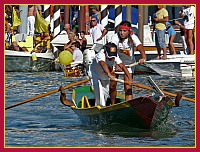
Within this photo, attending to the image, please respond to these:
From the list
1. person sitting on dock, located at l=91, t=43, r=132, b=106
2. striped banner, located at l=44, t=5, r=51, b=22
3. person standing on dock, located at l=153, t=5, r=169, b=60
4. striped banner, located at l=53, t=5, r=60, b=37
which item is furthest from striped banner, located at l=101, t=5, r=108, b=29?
person sitting on dock, located at l=91, t=43, r=132, b=106

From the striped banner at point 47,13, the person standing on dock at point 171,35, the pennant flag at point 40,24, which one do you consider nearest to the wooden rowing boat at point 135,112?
the person standing on dock at point 171,35

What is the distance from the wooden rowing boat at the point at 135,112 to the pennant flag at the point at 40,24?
28.9 ft

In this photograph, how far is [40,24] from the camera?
17953mm

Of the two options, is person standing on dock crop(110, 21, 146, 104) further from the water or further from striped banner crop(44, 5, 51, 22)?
striped banner crop(44, 5, 51, 22)

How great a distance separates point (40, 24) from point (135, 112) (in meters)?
9.78

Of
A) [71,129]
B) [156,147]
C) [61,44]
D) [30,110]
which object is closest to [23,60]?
[61,44]

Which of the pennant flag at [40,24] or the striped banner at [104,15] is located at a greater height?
the striped banner at [104,15]

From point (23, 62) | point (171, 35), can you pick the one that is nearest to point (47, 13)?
point (23, 62)

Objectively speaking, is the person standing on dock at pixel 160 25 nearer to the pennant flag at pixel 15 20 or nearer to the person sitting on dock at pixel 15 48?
the person sitting on dock at pixel 15 48

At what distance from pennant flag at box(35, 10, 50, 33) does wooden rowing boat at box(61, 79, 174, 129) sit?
8821 millimetres

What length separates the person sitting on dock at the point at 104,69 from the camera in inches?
344

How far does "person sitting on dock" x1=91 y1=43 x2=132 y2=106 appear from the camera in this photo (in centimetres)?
875

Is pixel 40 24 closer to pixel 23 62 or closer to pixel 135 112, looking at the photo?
pixel 23 62

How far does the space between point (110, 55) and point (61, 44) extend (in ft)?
29.4
